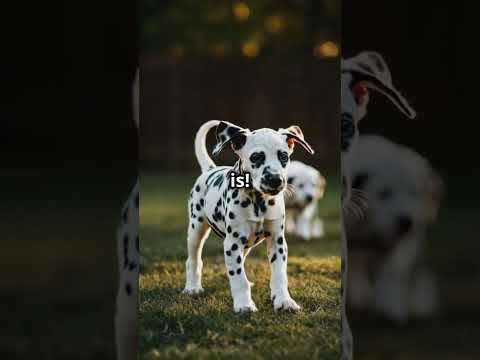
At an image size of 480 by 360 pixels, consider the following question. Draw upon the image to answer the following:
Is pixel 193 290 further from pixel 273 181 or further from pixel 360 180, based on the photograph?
pixel 360 180

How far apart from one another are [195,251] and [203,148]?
0.40 meters

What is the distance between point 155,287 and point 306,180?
1.39 meters

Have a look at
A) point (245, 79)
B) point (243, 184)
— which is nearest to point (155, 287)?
point (243, 184)

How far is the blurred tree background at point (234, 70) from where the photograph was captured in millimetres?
2734

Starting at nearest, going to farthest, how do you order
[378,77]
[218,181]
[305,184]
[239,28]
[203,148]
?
[378,77], [218,181], [203,148], [239,28], [305,184]

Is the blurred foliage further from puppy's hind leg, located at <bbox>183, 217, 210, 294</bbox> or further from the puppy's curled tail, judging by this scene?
puppy's hind leg, located at <bbox>183, 217, 210, 294</bbox>

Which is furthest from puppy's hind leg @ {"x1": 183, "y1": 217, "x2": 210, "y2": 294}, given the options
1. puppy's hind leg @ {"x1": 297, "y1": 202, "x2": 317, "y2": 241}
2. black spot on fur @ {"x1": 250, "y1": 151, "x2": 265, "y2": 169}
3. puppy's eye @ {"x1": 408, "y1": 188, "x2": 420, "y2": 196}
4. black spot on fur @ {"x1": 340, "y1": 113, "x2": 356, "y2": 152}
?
puppy's hind leg @ {"x1": 297, "y1": 202, "x2": 317, "y2": 241}

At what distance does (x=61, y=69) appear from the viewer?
194 cm

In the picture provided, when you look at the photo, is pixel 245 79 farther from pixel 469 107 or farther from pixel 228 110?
pixel 469 107

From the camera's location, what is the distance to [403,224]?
2086 millimetres

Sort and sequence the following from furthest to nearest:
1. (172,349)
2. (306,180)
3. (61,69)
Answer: (306,180)
(172,349)
(61,69)

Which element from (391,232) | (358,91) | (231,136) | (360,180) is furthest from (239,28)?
(391,232)

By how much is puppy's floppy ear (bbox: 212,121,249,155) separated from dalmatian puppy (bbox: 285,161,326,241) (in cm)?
94

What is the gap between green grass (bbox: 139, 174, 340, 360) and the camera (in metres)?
2.18
